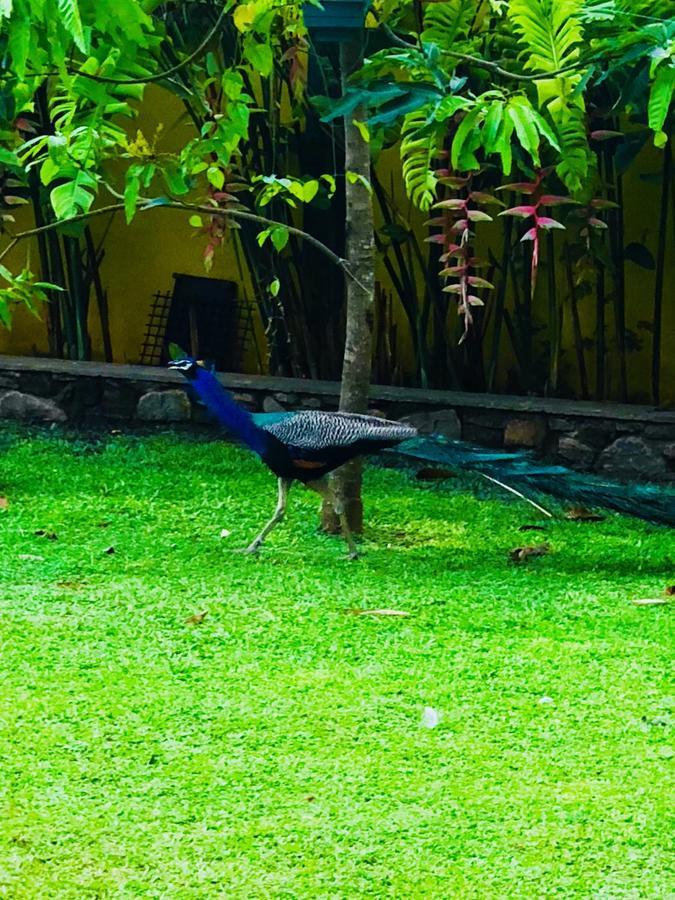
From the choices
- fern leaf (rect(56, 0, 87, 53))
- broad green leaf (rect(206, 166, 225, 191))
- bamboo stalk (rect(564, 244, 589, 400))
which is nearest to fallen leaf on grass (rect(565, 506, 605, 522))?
bamboo stalk (rect(564, 244, 589, 400))

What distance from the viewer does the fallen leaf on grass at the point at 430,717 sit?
3186 mm

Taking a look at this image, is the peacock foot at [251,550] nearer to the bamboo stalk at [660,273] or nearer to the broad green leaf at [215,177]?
the broad green leaf at [215,177]

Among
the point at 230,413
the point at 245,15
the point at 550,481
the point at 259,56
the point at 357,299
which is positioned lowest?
the point at 550,481

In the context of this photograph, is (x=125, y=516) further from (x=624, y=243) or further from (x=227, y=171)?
(x=624, y=243)

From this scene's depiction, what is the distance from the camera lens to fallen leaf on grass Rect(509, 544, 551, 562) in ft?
15.7

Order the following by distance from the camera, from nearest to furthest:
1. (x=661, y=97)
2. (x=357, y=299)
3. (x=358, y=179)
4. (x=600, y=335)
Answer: (x=661, y=97) → (x=358, y=179) → (x=357, y=299) → (x=600, y=335)

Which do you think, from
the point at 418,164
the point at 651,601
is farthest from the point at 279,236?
the point at 651,601

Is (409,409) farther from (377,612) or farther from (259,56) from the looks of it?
(259,56)

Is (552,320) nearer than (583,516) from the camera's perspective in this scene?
No

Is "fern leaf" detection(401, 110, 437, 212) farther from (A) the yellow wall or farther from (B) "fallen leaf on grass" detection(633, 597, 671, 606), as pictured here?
(A) the yellow wall

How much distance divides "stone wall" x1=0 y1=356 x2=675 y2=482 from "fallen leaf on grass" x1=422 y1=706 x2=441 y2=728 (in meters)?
2.81

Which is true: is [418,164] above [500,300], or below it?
above

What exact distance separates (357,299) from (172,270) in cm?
265

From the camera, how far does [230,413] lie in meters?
4.72
